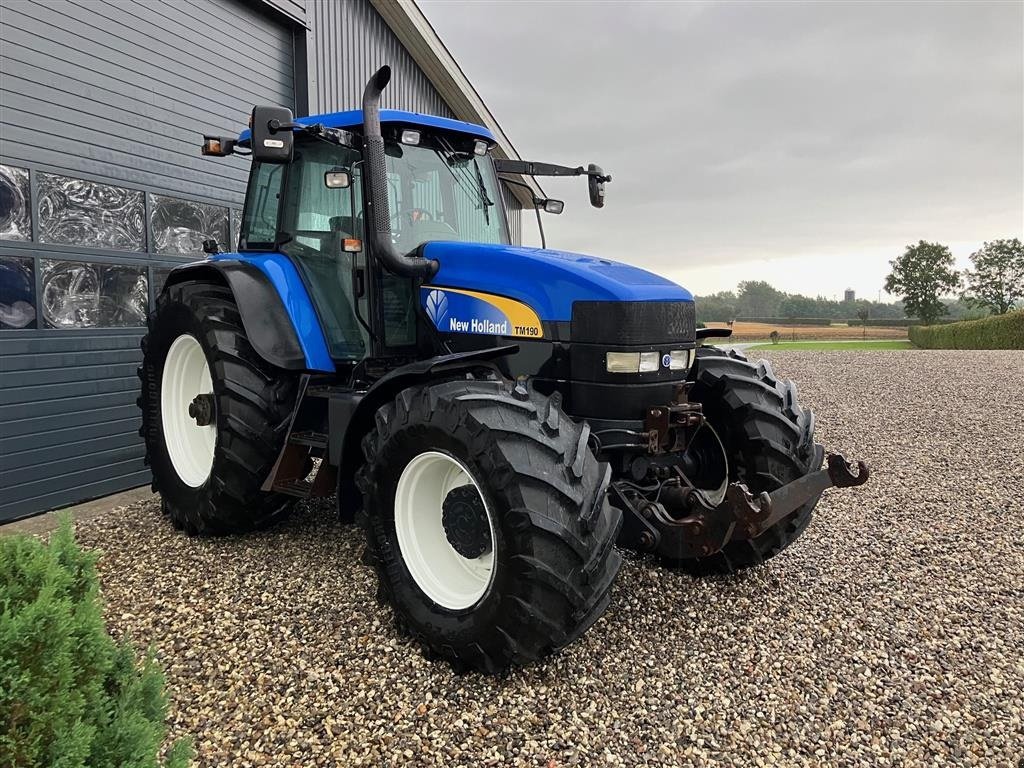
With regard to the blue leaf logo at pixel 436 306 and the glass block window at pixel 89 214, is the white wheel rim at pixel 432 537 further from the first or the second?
the glass block window at pixel 89 214

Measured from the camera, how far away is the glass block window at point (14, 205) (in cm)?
484

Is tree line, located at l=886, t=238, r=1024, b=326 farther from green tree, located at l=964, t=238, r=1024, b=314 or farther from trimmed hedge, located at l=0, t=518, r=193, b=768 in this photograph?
trimmed hedge, located at l=0, t=518, r=193, b=768

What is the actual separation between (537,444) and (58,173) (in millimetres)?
4657

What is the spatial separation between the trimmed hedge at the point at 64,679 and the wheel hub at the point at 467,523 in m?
1.35

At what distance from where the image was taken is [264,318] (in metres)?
3.89

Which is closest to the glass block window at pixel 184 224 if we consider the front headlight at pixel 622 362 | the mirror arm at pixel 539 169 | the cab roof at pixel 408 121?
the cab roof at pixel 408 121

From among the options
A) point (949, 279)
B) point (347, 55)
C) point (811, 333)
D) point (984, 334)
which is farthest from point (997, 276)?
point (347, 55)

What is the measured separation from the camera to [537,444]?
2.60m

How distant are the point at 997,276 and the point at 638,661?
54909 mm

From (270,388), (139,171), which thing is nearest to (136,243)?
(139,171)

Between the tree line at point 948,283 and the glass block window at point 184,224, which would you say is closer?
the glass block window at point 184,224

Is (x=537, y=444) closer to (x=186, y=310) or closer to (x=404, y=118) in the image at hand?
(x=404, y=118)

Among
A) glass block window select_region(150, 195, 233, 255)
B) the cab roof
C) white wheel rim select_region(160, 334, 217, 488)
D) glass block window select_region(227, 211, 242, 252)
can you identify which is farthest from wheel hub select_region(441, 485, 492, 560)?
glass block window select_region(227, 211, 242, 252)

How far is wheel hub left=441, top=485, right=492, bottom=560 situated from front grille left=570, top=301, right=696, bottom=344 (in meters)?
0.85
